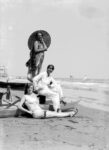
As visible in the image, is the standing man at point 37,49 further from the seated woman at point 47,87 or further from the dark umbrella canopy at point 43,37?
the seated woman at point 47,87

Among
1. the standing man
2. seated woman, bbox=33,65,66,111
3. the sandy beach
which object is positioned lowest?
the sandy beach

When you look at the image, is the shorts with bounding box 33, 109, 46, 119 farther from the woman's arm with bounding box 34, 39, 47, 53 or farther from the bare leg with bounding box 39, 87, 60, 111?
the woman's arm with bounding box 34, 39, 47, 53

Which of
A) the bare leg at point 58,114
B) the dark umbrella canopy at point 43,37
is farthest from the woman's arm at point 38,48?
the bare leg at point 58,114

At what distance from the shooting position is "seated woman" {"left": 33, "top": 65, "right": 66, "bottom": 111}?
871 centimetres

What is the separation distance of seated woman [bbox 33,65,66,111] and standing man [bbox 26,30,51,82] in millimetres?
1259

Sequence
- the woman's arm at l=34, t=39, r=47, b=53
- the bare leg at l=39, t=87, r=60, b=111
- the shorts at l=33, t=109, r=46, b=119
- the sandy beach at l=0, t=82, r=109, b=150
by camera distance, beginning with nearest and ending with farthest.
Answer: the sandy beach at l=0, t=82, r=109, b=150
the shorts at l=33, t=109, r=46, b=119
the bare leg at l=39, t=87, r=60, b=111
the woman's arm at l=34, t=39, r=47, b=53

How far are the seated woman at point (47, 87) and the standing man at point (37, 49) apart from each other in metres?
1.26

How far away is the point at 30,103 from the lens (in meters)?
8.22

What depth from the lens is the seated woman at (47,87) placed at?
8.71m

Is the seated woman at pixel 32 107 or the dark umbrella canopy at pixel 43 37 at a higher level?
the dark umbrella canopy at pixel 43 37

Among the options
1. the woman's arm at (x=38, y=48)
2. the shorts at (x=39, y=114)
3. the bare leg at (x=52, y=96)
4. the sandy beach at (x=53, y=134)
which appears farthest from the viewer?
the woman's arm at (x=38, y=48)

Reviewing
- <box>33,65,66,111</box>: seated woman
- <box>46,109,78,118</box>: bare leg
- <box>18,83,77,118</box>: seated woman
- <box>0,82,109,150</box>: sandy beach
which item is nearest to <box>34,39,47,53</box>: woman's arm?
<box>33,65,66,111</box>: seated woman

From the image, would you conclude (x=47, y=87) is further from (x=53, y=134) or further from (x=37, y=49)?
(x=53, y=134)

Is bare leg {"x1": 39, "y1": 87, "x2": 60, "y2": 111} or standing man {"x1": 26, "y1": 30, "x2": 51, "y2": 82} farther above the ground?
standing man {"x1": 26, "y1": 30, "x2": 51, "y2": 82}
